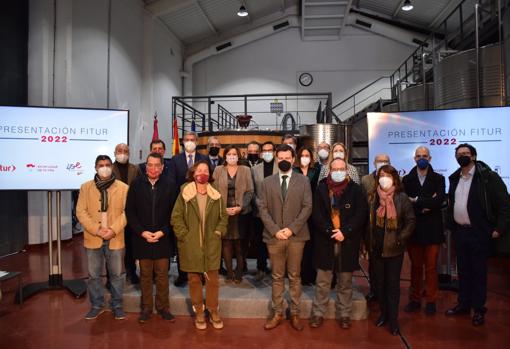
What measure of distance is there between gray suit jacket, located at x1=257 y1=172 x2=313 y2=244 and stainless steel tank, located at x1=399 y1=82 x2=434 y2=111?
6696 mm

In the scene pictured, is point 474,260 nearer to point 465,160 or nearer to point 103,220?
point 465,160

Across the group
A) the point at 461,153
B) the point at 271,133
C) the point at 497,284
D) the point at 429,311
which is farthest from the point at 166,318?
the point at 271,133

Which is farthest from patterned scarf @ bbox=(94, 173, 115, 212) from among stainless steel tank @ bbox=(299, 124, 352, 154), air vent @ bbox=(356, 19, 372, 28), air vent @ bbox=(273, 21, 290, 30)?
air vent @ bbox=(356, 19, 372, 28)

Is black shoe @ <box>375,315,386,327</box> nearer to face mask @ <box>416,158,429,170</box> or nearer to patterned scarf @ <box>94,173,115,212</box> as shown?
face mask @ <box>416,158,429,170</box>

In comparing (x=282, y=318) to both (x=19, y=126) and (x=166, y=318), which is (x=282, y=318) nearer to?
(x=166, y=318)

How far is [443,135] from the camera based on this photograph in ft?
14.2

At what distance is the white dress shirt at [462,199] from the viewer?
10.9ft

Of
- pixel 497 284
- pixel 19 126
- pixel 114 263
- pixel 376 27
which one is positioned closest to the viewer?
pixel 114 263

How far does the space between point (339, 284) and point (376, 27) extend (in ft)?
45.8

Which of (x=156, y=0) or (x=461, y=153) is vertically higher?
(x=156, y=0)

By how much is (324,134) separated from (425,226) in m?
4.60

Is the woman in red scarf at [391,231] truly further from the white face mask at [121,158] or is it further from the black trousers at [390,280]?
the white face mask at [121,158]

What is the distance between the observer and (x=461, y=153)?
3.38m

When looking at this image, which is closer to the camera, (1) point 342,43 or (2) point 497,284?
(2) point 497,284
